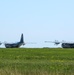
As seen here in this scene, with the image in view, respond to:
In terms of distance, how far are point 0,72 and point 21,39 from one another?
143 m

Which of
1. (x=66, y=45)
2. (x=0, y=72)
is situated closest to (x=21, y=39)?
(x=66, y=45)

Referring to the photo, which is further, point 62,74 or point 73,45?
point 73,45

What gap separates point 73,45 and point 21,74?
135m

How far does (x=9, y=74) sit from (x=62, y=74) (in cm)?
232

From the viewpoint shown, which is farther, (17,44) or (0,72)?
(17,44)

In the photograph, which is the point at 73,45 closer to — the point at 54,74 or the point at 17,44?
the point at 17,44

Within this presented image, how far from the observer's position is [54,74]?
17172 mm

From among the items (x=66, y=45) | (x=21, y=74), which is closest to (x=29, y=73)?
(x=21, y=74)

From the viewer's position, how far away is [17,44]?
155 metres

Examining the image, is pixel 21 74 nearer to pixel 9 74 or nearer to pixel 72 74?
pixel 9 74

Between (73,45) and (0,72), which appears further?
(73,45)

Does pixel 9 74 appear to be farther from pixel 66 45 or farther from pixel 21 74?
pixel 66 45

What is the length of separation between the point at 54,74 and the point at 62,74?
1.47 ft

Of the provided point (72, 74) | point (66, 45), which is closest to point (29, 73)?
point (72, 74)
